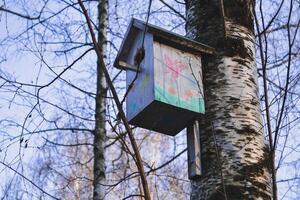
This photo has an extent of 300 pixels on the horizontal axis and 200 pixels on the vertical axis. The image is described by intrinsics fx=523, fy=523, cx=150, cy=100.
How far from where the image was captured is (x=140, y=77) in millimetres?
2369

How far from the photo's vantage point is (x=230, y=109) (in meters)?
1.90

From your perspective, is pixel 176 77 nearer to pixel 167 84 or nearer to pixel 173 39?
pixel 167 84

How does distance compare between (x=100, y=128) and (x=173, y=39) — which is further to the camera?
(x=100, y=128)

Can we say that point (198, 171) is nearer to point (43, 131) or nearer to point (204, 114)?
point (204, 114)

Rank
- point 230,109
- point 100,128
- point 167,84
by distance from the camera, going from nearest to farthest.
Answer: point 230,109
point 167,84
point 100,128

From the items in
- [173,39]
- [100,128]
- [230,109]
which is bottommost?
[230,109]

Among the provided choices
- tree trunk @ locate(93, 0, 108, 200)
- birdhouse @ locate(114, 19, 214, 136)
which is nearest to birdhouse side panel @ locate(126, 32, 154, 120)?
birdhouse @ locate(114, 19, 214, 136)

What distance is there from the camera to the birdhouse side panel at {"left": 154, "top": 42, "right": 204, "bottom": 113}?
6.95 feet

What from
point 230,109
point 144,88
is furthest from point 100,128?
point 230,109

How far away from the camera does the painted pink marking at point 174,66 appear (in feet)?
7.29

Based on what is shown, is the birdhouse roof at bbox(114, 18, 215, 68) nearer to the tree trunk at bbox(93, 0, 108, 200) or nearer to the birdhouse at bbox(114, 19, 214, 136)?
the birdhouse at bbox(114, 19, 214, 136)

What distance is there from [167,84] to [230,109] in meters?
0.37

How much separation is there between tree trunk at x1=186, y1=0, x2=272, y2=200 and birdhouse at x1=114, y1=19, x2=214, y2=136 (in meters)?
0.06

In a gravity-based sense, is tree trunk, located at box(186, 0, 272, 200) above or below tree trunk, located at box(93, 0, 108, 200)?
below
